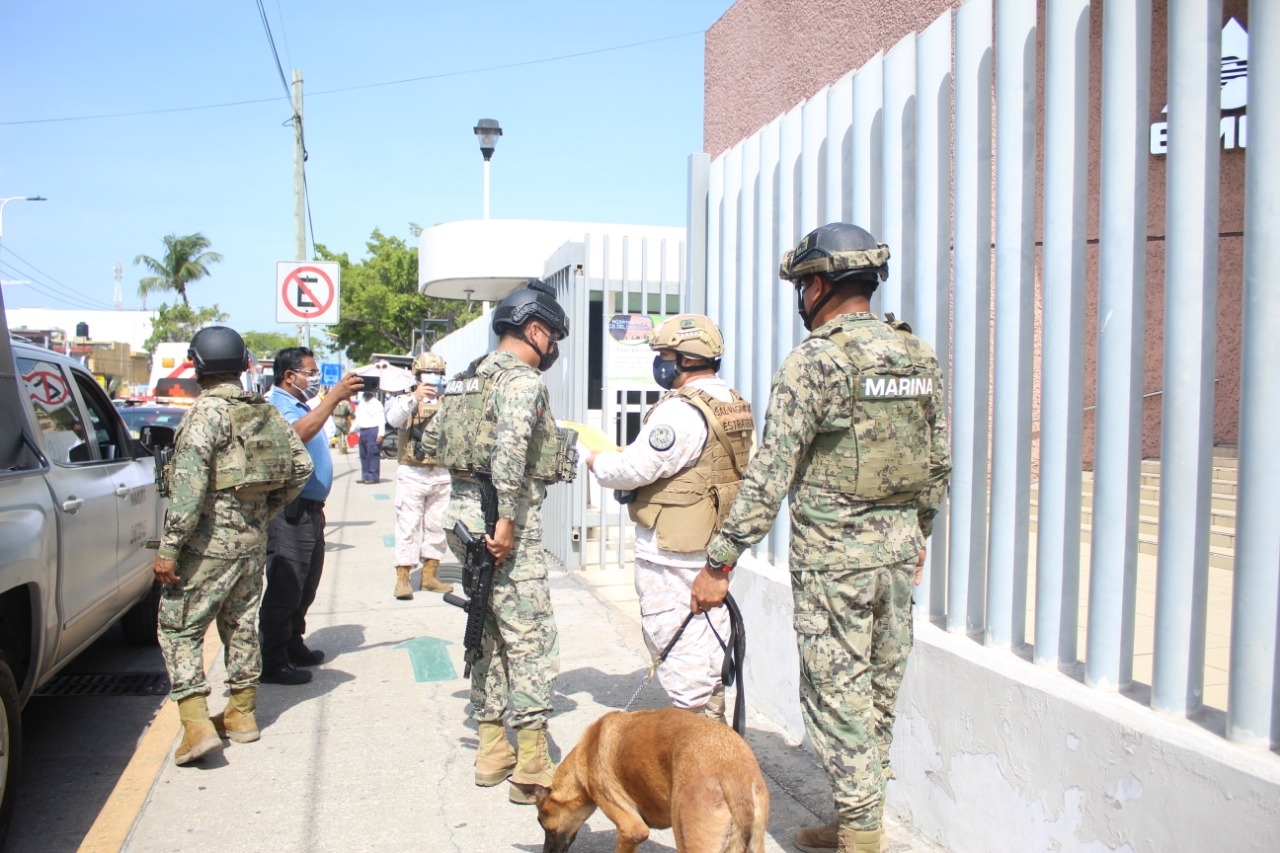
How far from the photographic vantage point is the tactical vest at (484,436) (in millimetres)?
3842

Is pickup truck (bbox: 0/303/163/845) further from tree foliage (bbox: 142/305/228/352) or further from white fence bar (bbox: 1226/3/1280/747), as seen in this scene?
tree foliage (bbox: 142/305/228/352)

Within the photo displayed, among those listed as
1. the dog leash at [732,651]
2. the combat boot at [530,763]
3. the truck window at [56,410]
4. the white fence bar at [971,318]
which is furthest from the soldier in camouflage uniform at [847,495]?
the truck window at [56,410]

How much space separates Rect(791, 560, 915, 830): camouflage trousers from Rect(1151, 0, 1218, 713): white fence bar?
28.7 inches

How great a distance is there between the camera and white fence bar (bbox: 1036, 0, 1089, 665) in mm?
3016

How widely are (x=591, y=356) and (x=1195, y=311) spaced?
6191 mm

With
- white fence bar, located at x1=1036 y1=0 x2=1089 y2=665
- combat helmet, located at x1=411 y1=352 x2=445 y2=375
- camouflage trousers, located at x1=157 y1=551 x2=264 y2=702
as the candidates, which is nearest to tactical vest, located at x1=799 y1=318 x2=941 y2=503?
white fence bar, located at x1=1036 y1=0 x2=1089 y2=665

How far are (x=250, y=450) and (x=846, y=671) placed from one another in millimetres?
2770

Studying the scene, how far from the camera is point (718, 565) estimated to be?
2.94 metres

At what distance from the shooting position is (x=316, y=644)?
20.3ft

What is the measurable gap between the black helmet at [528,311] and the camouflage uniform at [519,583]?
0.41 ft

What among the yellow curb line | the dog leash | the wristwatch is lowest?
the yellow curb line

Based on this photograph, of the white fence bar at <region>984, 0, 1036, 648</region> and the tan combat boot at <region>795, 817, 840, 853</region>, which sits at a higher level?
the white fence bar at <region>984, 0, 1036, 648</region>

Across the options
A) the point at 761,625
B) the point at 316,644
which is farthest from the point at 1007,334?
the point at 316,644

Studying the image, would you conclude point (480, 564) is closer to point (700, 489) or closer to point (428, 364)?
point (700, 489)
